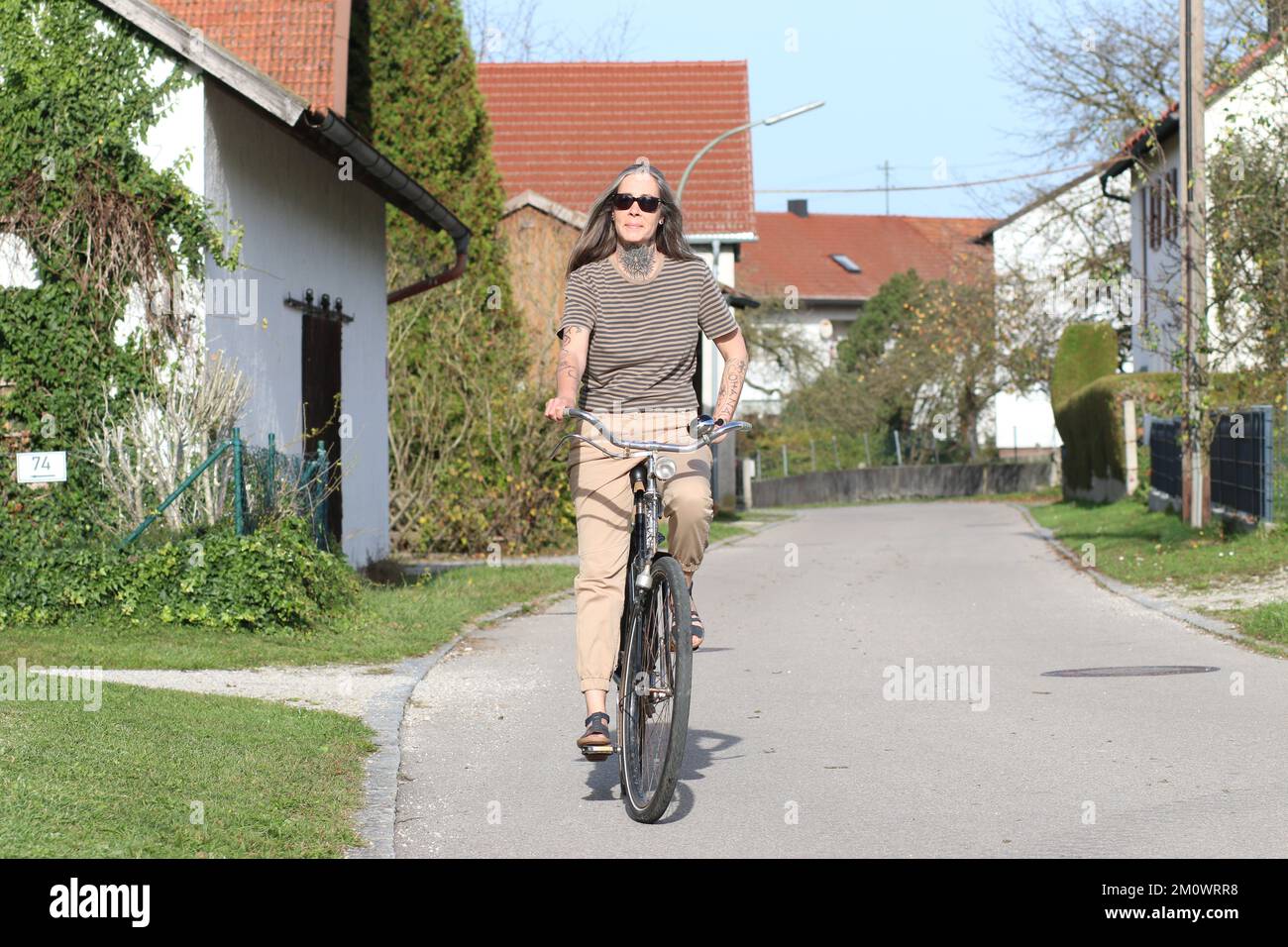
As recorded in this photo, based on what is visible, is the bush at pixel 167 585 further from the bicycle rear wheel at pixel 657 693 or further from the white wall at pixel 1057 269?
the white wall at pixel 1057 269

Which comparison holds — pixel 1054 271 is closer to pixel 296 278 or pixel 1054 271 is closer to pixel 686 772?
pixel 296 278

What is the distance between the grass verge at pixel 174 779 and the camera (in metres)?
5.29

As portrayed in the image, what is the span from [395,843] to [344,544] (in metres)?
11.4

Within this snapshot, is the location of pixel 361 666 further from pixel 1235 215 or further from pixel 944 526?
pixel 944 526

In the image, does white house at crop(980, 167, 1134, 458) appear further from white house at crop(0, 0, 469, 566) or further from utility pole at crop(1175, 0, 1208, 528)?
white house at crop(0, 0, 469, 566)

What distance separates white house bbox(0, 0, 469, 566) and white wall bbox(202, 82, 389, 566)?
2cm

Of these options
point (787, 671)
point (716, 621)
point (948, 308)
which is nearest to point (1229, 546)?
point (716, 621)

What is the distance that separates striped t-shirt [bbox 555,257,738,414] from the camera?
20.8ft

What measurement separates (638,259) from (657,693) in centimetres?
166

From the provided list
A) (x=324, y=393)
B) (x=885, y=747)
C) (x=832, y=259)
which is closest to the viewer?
(x=885, y=747)

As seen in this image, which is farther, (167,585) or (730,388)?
(167,585)

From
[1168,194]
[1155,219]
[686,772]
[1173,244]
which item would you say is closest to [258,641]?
[686,772]

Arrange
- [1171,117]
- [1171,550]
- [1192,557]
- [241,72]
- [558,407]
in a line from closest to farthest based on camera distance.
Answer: [558,407] < [241,72] < [1192,557] < [1171,550] < [1171,117]

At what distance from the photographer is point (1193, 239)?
59.4 ft
